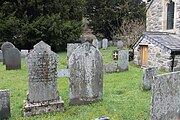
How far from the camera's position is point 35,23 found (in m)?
19.4

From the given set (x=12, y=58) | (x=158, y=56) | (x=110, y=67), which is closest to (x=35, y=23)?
(x=12, y=58)

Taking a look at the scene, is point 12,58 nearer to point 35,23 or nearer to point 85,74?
point 85,74

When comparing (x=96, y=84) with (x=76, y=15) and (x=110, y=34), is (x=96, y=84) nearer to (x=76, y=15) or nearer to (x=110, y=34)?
(x=76, y=15)

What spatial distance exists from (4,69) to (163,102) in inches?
382

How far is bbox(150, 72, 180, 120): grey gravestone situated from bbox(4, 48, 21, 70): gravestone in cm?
879

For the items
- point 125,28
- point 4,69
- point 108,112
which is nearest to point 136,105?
point 108,112

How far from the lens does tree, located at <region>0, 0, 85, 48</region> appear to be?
19.3 meters

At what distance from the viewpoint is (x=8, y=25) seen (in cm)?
1875

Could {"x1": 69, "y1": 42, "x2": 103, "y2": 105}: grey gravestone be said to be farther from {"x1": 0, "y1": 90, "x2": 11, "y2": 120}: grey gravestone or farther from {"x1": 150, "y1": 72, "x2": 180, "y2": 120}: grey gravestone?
{"x1": 150, "y1": 72, "x2": 180, "y2": 120}: grey gravestone

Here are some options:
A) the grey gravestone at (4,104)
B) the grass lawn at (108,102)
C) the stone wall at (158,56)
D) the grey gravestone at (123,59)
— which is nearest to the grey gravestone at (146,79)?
the grass lawn at (108,102)

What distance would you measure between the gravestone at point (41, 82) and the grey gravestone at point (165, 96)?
2670 millimetres

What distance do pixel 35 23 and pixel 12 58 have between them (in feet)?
26.7

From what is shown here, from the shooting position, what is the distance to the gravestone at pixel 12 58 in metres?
11.8

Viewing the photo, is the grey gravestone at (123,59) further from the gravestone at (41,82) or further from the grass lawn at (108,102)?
the gravestone at (41,82)
